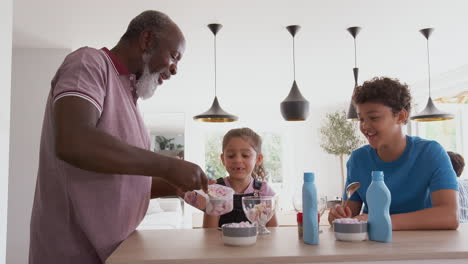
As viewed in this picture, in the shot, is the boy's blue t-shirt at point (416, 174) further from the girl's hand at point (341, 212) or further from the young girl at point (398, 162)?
the girl's hand at point (341, 212)

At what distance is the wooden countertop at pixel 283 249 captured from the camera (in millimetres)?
1057

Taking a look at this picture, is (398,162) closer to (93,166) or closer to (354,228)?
(354,228)

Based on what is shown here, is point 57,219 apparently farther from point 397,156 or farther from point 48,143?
point 397,156

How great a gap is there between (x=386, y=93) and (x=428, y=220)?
53cm

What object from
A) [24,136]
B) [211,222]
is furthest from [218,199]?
[24,136]

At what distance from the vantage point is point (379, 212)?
127cm

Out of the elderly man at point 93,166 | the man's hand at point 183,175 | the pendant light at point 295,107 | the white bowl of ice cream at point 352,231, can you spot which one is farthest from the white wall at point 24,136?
the white bowl of ice cream at point 352,231

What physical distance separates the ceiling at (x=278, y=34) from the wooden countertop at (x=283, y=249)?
7.64ft

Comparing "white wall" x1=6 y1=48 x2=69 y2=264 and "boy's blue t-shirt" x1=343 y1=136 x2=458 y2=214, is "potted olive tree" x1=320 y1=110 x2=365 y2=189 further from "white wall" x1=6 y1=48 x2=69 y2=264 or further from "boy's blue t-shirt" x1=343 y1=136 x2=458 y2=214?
"boy's blue t-shirt" x1=343 y1=136 x2=458 y2=214

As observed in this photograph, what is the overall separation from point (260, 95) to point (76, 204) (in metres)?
6.15

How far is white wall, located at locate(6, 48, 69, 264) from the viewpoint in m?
4.09

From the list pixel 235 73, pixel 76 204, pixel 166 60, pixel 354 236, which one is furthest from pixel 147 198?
pixel 235 73

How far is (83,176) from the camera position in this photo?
119 centimetres

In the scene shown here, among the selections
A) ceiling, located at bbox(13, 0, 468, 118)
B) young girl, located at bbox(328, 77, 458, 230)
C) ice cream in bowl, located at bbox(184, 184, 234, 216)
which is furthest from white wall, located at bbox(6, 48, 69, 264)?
young girl, located at bbox(328, 77, 458, 230)
